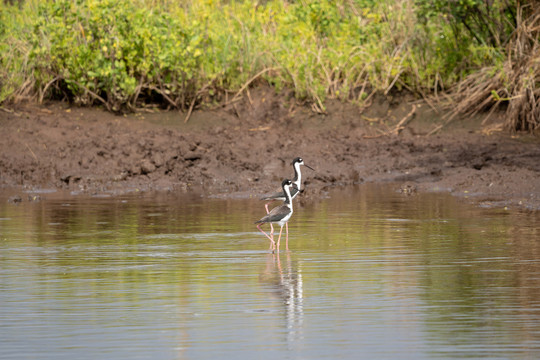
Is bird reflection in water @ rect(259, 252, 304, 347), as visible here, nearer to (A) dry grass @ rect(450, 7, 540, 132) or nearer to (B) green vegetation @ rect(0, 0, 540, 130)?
(A) dry grass @ rect(450, 7, 540, 132)

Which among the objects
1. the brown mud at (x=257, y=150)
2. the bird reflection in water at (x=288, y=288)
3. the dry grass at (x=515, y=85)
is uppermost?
the dry grass at (x=515, y=85)

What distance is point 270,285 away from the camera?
28.4 ft

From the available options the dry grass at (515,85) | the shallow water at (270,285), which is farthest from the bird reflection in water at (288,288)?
the dry grass at (515,85)

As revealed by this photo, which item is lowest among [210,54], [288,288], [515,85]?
[288,288]

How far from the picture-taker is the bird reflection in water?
7.04 metres

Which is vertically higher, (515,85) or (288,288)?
(515,85)

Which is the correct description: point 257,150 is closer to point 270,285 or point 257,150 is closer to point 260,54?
point 260,54

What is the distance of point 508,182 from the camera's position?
15508 mm

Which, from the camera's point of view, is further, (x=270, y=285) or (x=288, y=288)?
(x=270, y=285)

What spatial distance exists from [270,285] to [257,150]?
393 inches

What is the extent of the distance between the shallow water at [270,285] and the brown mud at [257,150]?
2977mm

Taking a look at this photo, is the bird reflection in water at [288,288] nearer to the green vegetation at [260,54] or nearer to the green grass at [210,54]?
the green vegetation at [260,54]

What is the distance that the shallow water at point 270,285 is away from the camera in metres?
6.62

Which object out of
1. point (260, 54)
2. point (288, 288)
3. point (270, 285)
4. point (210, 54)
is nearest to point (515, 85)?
point (260, 54)
